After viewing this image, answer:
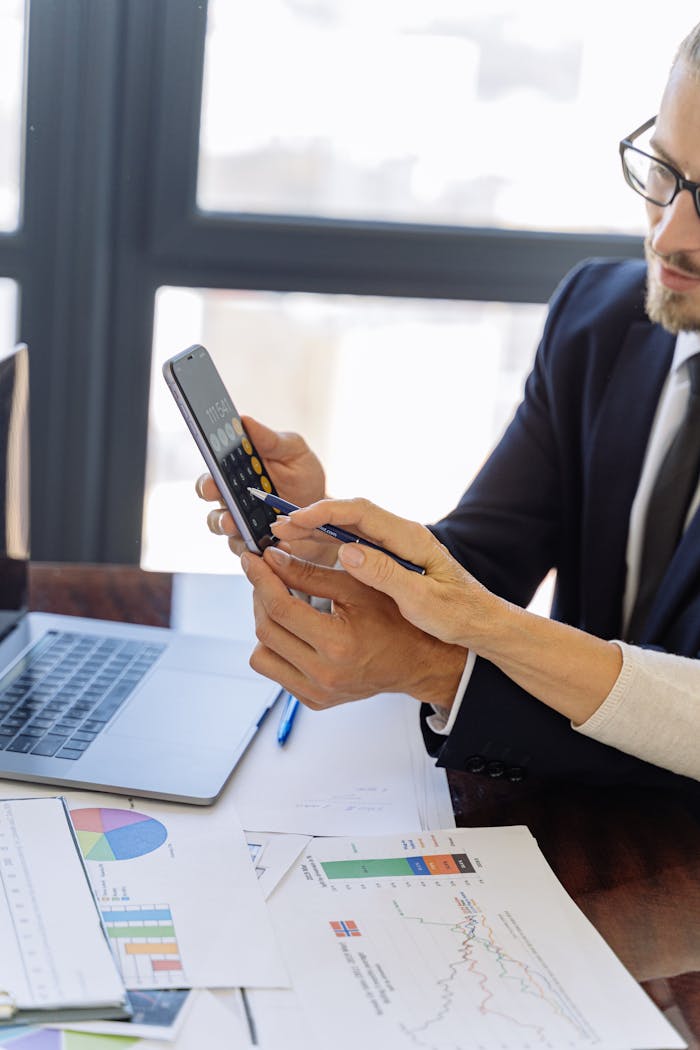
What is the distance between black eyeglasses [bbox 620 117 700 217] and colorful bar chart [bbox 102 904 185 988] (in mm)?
879

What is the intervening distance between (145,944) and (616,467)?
0.82m

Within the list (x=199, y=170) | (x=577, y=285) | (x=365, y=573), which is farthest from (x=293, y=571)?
(x=199, y=170)

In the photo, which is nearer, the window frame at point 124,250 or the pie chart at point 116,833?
the pie chart at point 116,833

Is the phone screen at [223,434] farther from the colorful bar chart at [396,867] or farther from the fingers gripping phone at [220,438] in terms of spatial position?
the colorful bar chart at [396,867]

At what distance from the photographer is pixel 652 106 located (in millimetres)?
2102

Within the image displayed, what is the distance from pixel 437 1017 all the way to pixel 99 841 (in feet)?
0.92

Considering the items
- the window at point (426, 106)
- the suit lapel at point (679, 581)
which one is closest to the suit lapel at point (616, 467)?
the suit lapel at point (679, 581)

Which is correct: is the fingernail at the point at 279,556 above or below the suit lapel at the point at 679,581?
above

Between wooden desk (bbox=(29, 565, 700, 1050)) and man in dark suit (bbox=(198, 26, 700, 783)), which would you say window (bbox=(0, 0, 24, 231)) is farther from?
wooden desk (bbox=(29, 565, 700, 1050))

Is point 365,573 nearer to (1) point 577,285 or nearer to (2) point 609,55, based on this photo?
(1) point 577,285

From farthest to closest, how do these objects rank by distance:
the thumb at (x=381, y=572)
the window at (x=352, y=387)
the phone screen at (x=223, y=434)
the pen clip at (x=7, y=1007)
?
the window at (x=352, y=387) → the phone screen at (x=223, y=434) → the thumb at (x=381, y=572) → the pen clip at (x=7, y=1007)

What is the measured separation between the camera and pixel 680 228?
1.23 m

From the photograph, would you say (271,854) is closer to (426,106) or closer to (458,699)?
(458,699)

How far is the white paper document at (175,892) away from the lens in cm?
71
